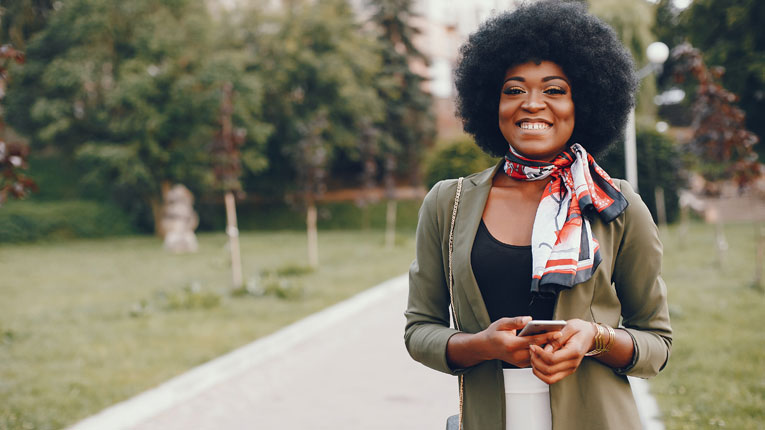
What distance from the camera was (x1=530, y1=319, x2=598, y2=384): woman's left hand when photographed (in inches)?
62.6

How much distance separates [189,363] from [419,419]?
269 centimetres

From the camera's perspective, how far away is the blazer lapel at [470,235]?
5.84ft

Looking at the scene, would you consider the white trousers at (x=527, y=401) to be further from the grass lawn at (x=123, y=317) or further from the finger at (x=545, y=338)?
the grass lawn at (x=123, y=317)

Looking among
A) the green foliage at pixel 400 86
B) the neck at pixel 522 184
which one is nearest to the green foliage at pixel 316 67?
the green foliage at pixel 400 86

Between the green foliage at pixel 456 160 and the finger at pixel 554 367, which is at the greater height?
the green foliage at pixel 456 160

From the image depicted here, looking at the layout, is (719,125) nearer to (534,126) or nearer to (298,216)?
(534,126)

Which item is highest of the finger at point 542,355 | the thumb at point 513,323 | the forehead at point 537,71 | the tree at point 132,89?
the tree at point 132,89

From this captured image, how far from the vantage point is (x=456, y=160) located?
20969 mm

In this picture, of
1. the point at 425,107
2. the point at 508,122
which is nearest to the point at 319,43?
the point at 425,107

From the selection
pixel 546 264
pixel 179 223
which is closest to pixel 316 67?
pixel 179 223

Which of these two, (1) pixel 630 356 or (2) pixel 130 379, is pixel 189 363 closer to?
(2) pixel 130 379

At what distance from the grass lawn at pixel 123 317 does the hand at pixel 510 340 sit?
13.8ft

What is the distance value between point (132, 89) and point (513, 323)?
78.3ft

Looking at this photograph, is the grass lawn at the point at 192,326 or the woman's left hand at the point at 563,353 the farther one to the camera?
the grass lawn at the point at 192,326
